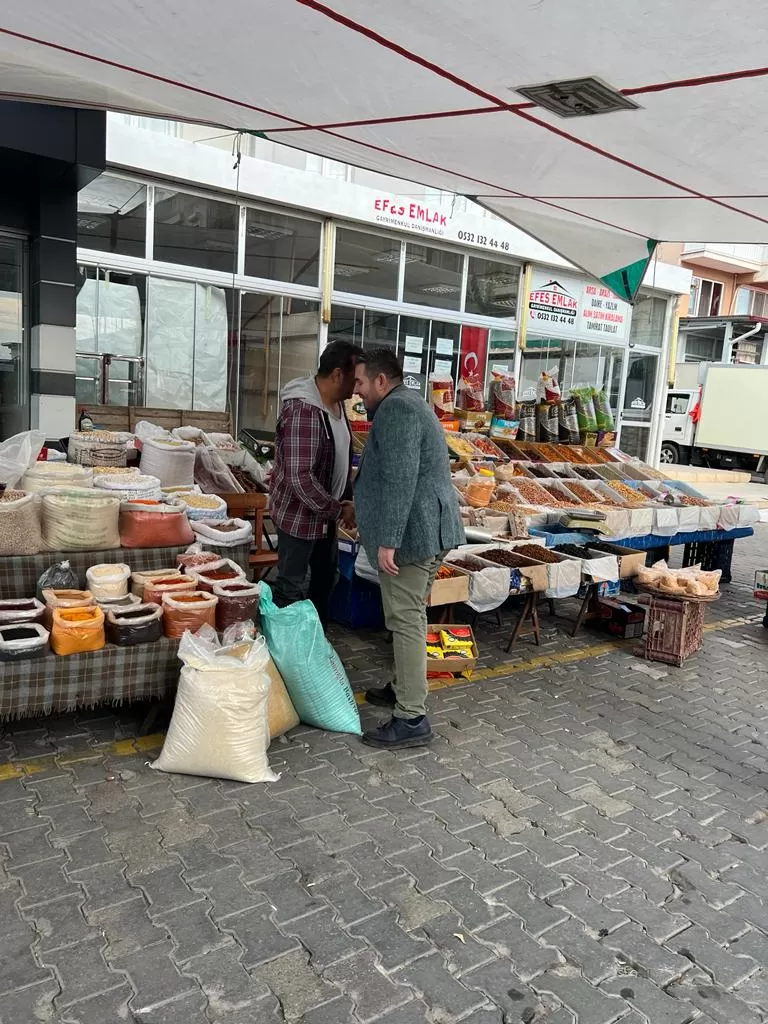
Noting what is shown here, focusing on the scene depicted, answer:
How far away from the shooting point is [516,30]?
2.43 metres

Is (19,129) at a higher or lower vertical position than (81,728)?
higher

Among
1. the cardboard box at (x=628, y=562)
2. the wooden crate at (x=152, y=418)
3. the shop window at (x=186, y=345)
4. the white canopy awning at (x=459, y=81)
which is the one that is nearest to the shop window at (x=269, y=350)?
the shop window at (x=186, y=345)

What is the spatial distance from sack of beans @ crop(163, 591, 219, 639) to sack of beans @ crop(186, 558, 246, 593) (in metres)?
0.23

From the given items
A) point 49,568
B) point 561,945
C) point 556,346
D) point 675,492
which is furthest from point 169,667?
point 556,346

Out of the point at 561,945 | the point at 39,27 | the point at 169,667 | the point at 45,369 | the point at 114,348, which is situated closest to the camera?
the point at 561,945

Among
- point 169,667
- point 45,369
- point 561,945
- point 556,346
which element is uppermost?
point 556,346

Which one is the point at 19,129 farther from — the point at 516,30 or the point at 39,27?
the point at 516,30

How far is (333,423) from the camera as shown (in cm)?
451

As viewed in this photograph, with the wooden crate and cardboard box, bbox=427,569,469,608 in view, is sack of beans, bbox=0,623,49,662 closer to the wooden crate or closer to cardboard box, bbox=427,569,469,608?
cardboard box, bbox=427,569,469,608

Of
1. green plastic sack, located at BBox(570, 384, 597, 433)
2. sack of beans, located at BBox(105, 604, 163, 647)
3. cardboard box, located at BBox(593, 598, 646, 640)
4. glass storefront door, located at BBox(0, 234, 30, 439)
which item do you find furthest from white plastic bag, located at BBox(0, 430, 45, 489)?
green plastic sack, located at BBox(570, 384, 597, 433)

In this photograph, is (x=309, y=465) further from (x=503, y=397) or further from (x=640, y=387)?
(x=640, y=387)

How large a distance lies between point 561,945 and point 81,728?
2525 mm

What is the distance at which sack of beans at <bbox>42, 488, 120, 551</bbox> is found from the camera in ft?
13.3

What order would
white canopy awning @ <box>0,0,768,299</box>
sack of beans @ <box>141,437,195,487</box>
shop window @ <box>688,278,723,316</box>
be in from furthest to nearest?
shop window @ <box>688,278,723,316</box>, sack of beans @ <box>141,437,195,487</box>, white canopy awning @ <box>0,0,768,299</box>
